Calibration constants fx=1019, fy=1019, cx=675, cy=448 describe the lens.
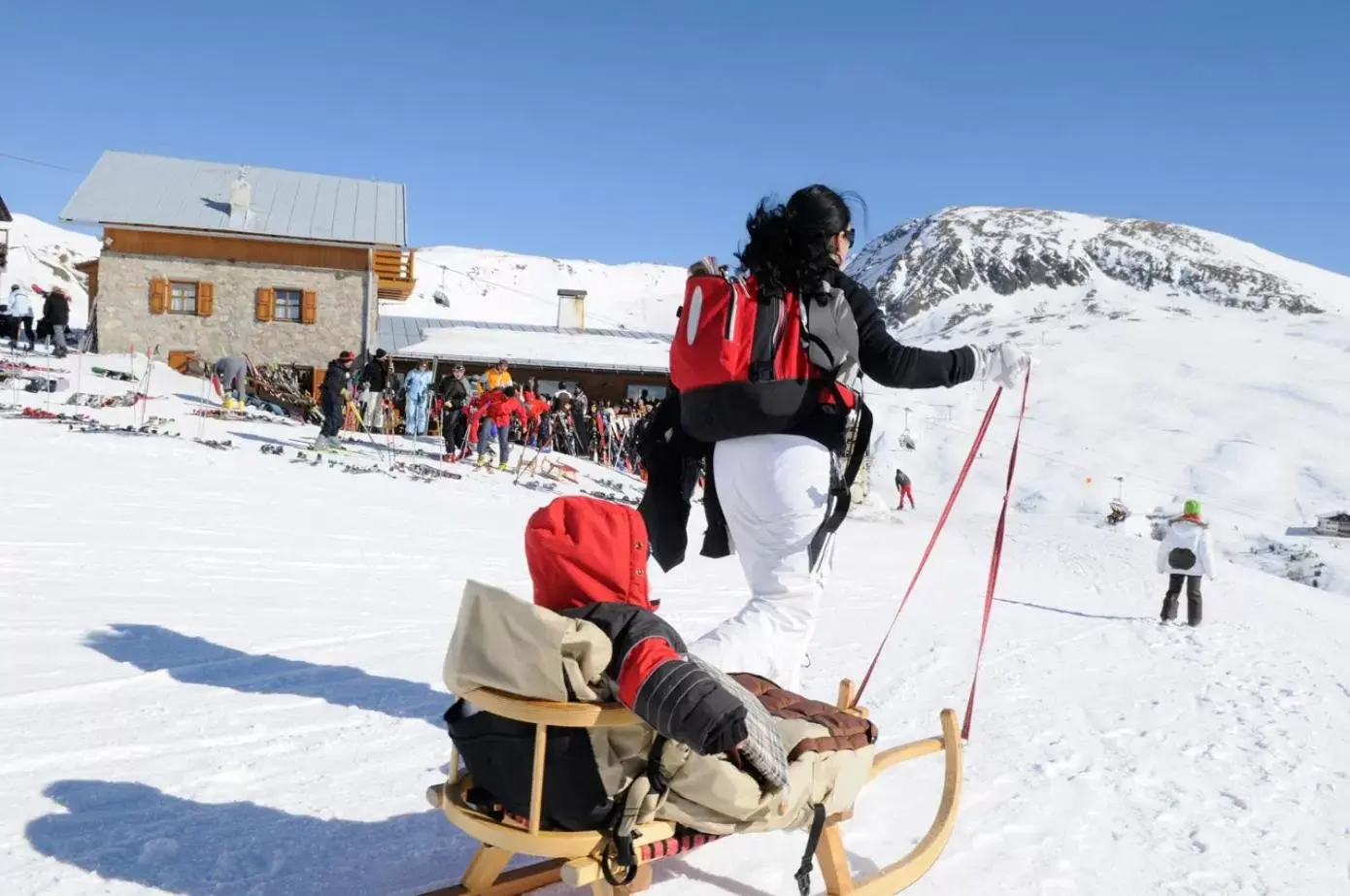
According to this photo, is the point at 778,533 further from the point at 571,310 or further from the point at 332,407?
the point at 571,310

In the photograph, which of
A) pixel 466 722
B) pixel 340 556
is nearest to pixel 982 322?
pixel 340 556

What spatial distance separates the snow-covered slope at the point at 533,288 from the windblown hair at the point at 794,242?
48.9 metres

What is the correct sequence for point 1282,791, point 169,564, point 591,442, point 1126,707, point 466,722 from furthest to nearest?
point 591,442 → point 169,564 → point 1126,707 → point 1282,791 → point 466,722

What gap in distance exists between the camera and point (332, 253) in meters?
27.2

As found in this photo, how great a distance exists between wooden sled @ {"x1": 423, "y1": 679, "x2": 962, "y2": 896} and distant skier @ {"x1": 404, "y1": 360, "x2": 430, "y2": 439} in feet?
54.2

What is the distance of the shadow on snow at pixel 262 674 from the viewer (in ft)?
13.4

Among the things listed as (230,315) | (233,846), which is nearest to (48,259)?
(230,315)

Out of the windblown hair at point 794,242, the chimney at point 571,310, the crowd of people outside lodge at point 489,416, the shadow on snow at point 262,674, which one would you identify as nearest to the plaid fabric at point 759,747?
the windblown hair at point 794,242

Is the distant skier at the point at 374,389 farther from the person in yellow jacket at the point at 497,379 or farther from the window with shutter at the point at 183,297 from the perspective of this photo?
the window with shutter at the point at 183,297

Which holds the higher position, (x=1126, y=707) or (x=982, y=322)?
(x=982, y=322)

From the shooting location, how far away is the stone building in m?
25.8

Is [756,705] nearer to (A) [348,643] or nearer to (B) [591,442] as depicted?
(A) [348,643]

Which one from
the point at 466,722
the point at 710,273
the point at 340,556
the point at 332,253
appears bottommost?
the point at 340,556

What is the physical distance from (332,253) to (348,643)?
24.1 metres
